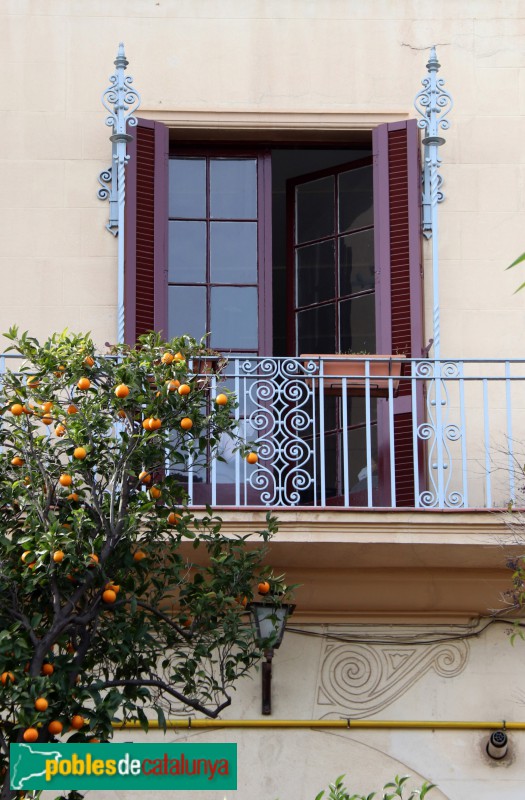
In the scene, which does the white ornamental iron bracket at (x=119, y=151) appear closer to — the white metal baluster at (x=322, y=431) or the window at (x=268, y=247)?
the window at (x=268, y=247)

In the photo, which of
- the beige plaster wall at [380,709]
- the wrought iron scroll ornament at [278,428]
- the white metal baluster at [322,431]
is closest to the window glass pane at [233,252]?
the wrought iron scroll ornament at [278,428]

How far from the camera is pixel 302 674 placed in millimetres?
9273

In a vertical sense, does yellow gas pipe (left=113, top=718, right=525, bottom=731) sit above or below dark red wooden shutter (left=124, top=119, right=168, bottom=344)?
below

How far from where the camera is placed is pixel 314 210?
10.8 m

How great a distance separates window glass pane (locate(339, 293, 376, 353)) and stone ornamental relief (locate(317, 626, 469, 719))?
187 centimetres

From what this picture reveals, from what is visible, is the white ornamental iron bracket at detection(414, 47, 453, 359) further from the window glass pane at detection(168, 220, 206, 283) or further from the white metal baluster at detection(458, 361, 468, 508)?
the window glass pane at detection(168, 220, 206, 283)

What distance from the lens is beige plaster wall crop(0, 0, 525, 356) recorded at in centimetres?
1038

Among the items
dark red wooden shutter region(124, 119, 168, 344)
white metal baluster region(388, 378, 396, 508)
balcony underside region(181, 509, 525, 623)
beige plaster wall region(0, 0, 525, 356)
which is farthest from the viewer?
beige plaster wall region(0, 0, 525, 356)

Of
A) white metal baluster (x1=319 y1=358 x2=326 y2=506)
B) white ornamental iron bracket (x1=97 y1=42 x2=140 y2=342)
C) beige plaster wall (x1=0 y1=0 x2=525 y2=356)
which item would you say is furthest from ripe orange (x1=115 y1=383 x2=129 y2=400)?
beige plaster wall (x1=0 y1=0 x2=525 y2=356)

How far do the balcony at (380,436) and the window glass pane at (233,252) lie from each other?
0.60 meters

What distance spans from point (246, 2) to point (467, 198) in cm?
181

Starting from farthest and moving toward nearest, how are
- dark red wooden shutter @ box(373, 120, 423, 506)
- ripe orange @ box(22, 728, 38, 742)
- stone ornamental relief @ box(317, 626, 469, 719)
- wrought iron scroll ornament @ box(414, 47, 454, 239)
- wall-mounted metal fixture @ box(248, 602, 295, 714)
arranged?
1. wrought iron scroll ornament @ box(414, 47, 454, 239)
2. dark red wooden shutter @ box(373, 120, 423, 506)
3. stone ornamental relief @ box(317, 626, 469, 719)
4. wall-mounted metal fixture @ box(248, 602, 295, 714)
5. ripe orange @ box(22, 728, 38, 742)

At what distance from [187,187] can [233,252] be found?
→ 19.6 inches

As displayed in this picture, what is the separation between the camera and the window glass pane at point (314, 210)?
35.2 ft
